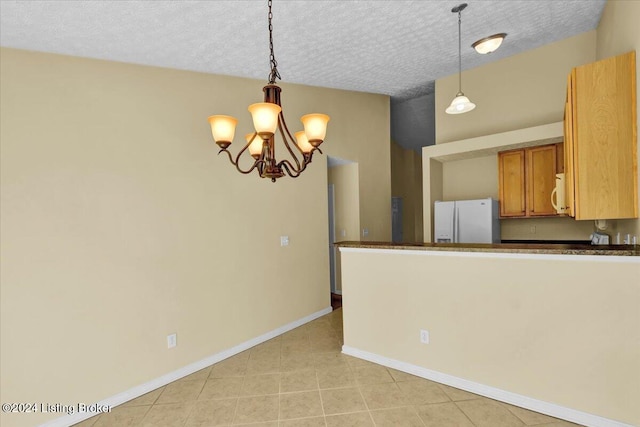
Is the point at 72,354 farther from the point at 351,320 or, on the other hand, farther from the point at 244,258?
the point at 351,320

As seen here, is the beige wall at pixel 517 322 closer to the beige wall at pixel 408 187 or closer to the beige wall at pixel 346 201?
the beige wall at pixel 346 201

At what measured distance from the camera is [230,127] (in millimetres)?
1820

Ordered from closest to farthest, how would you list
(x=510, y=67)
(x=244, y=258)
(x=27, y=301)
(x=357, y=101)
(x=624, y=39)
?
(x=27, y=301)
(x=624, y=39)
(x=244, y=258)
(x=510, y=67)
(x=357, y=101)

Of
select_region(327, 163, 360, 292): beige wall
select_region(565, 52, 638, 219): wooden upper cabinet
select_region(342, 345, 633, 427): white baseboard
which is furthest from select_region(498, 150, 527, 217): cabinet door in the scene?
select_region(342, 345, 633, 427): white baseboard

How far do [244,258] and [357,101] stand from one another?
10.0 ft

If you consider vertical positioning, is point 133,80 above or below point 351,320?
above

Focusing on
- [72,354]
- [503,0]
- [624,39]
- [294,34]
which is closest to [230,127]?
[294,34]

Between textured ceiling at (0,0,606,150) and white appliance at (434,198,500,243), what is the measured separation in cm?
177

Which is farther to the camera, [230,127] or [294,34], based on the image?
[294,34]

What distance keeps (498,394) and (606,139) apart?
1952 millimetres

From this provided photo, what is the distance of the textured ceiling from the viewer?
1.96 m

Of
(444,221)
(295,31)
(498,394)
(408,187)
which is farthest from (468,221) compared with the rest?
(408,187)

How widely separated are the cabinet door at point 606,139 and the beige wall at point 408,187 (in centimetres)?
528

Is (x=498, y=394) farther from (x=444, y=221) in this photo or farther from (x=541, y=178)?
(x=541, y=178)
